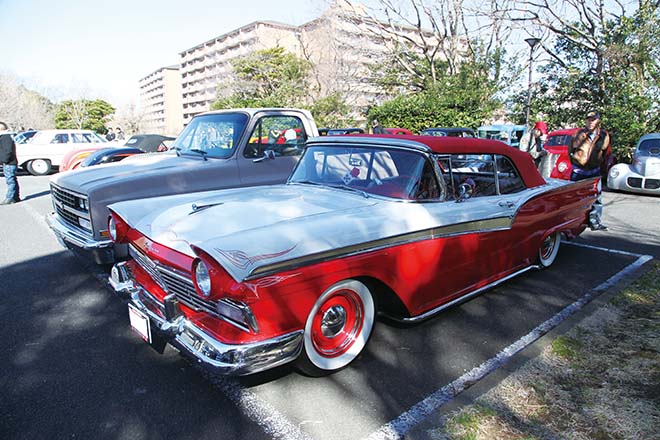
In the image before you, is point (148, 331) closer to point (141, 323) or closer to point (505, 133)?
point (141, 323)

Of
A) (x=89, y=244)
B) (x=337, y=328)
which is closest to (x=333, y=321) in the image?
(x=337, y=328)

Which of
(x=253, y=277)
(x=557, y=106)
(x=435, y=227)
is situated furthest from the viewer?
(x=557, y=106)

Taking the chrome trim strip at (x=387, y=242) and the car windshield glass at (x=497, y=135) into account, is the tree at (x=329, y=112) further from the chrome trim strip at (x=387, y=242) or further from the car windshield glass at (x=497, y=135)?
the chrome trim strip at (x=387, y=242)

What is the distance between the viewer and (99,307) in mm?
3906

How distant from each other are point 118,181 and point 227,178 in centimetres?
116

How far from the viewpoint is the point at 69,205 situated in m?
4.57

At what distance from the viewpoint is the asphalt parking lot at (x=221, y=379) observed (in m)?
2.31

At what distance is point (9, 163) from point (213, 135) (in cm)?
683

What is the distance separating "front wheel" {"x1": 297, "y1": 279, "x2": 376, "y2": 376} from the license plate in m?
0.96

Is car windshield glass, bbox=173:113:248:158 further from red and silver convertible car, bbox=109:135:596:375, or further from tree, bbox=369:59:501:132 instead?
tree, bbox=369:59:501:132

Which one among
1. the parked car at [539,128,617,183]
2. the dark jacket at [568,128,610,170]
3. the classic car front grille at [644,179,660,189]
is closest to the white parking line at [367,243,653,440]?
the dark jacket at [568,128,610,170]

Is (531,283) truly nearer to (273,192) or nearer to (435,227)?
(435,227)

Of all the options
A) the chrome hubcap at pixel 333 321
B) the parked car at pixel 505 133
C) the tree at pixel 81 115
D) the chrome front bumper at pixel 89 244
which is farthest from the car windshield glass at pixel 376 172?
the tree at pixel 81 115

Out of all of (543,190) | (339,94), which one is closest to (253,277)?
(543,190)
